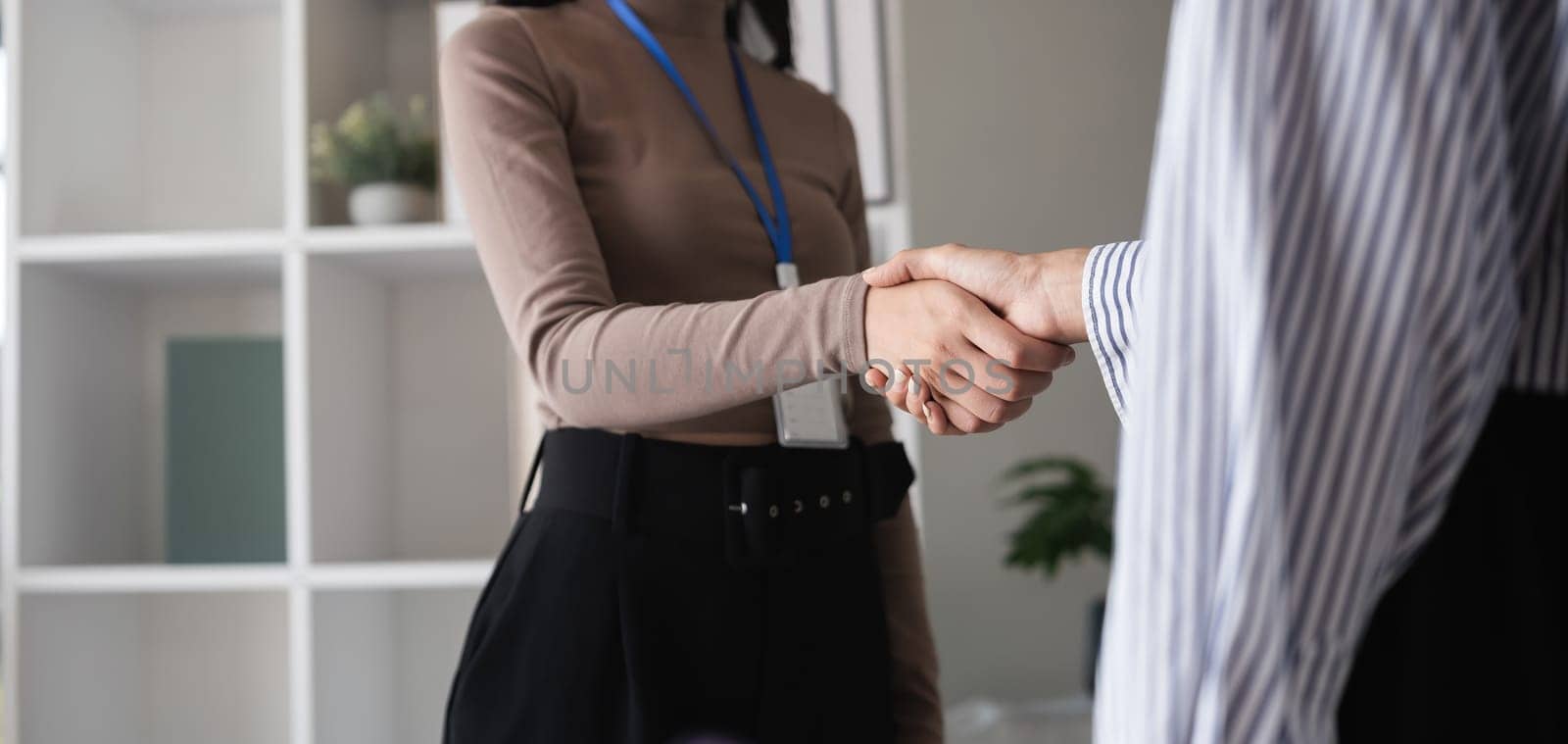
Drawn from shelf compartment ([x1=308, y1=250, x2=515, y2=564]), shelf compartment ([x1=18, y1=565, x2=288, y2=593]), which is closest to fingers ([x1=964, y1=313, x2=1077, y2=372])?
shelf compartment ([x1=18, y1=565, x2=288, y2=593])

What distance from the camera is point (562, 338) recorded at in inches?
33.4

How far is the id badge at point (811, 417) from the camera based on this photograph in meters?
0.98

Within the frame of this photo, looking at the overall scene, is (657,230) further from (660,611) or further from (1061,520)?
(1061,520)

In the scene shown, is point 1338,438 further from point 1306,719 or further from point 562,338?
point 562,338

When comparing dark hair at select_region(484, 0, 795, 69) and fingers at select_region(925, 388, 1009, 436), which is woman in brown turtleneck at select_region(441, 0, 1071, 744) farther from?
dark hair at select_region(484, 0, 795, 69)

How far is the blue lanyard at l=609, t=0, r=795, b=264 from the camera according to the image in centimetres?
105

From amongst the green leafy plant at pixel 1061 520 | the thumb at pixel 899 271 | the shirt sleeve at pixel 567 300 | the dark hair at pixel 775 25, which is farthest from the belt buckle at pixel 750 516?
the green leafy plant at pixel 1061 520

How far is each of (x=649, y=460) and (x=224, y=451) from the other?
1.33 meters

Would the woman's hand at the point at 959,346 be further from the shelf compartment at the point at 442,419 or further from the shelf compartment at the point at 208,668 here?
the shelf compartment at the point at 208,668

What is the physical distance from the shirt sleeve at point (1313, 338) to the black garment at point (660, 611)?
1.95ft

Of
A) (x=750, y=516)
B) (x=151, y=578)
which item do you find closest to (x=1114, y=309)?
(x=750, y=516)

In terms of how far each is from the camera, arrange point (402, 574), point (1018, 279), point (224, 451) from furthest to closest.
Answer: point (224, 451) < point (402, 574) < point (1018, 279)

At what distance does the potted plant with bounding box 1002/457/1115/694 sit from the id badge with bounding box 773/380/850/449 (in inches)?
66.6

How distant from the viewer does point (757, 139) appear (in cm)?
112
